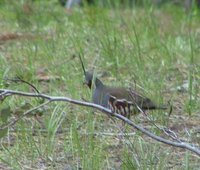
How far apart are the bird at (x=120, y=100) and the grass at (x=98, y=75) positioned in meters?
0.10

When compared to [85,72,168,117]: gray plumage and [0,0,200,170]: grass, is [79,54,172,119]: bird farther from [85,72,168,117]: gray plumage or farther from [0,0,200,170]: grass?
[0,0,200,170]: grass

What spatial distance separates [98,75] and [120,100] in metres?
1.32

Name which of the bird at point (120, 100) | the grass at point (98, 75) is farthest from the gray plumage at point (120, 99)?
the grass at point (98, 75)

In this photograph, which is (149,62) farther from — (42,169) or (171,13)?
(171,13)

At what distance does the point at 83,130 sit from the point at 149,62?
1.53 metres

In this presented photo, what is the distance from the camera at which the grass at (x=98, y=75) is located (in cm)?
351

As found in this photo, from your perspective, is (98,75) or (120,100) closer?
(120,100)

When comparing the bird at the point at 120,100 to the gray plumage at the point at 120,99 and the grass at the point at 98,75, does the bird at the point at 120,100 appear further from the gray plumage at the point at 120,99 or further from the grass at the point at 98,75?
the grass at the point at 98,75

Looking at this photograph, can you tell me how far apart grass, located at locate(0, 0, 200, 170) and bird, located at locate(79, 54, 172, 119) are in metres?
0.10

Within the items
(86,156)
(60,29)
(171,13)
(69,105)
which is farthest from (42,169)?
(171,13)

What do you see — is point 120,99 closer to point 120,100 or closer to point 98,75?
point 120,100

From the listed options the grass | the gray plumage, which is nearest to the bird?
the gray plumage

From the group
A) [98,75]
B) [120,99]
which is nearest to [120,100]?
[120,99]

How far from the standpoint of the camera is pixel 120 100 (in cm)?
405
